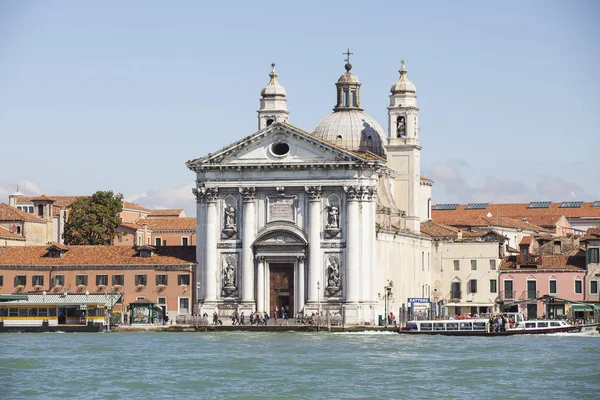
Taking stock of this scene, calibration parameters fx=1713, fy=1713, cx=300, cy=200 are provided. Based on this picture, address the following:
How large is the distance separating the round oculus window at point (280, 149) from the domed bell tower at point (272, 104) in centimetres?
1421

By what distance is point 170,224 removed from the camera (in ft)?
387

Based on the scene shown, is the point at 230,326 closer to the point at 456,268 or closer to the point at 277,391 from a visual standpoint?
the point at 456,268

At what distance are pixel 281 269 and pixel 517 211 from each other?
5350cm

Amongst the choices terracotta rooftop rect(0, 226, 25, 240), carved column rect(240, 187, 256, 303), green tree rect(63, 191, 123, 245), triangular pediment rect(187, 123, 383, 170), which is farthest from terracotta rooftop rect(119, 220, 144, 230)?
carved column rect(240, 187, 256, 303)

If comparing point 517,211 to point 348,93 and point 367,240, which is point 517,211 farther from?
point 367,240

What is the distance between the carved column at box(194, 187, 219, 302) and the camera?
77875 mm

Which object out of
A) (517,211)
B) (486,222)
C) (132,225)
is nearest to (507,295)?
(486,222)

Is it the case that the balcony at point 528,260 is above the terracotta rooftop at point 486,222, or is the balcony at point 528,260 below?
below

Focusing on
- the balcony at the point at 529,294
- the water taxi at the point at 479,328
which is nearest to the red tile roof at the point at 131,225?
the balcony at the point at 529,294

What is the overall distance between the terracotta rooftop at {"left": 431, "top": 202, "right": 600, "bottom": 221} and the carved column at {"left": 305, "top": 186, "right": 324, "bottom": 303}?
38.1m

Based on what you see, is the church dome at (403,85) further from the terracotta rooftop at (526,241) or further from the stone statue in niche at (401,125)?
the terracotta rooftop at (526,241)

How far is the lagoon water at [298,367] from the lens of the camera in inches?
1849

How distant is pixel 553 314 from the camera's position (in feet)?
282

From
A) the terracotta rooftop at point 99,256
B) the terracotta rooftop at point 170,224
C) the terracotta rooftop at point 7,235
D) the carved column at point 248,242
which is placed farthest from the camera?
the terracotta rooftop at point 170,224
